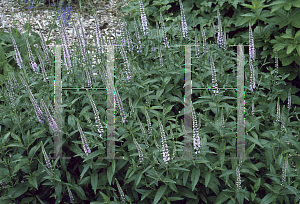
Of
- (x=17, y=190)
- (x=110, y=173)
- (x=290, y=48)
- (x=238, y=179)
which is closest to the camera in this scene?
(x=238, y=179)

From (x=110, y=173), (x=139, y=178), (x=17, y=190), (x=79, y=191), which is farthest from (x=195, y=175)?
(x=17, y=190)

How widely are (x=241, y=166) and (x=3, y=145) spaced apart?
2.56 meters

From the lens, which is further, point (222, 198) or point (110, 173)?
point (110, 173)

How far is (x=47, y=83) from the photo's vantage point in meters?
3.78

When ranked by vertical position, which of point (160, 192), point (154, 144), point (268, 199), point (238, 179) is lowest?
point (268, 199)

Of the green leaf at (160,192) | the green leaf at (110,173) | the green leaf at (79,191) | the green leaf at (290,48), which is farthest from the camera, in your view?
the green leaf at (290,48)

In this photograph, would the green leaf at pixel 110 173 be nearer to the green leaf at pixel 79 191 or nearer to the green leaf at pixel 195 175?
the green leaf at pixel 79 191

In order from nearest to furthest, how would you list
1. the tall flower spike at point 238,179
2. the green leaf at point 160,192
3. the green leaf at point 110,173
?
the tall flower spike at point 238,179
the green leaf at point 160,192
the green leaf at point 110,173

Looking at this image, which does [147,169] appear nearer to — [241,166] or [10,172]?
[241,166]

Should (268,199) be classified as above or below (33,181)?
below

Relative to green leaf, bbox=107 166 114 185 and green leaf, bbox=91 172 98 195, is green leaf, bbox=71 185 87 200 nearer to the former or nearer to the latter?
green leaf, bbox=91 172 98 195

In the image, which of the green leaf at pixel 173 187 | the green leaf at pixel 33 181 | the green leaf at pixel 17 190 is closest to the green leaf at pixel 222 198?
the green leaf at pixel 173 187

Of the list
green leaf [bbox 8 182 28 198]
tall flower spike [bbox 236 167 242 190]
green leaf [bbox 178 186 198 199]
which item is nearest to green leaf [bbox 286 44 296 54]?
tall flower spike [bbox 236 167 242 190]

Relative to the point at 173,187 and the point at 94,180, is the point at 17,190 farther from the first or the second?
the point at 173,187
